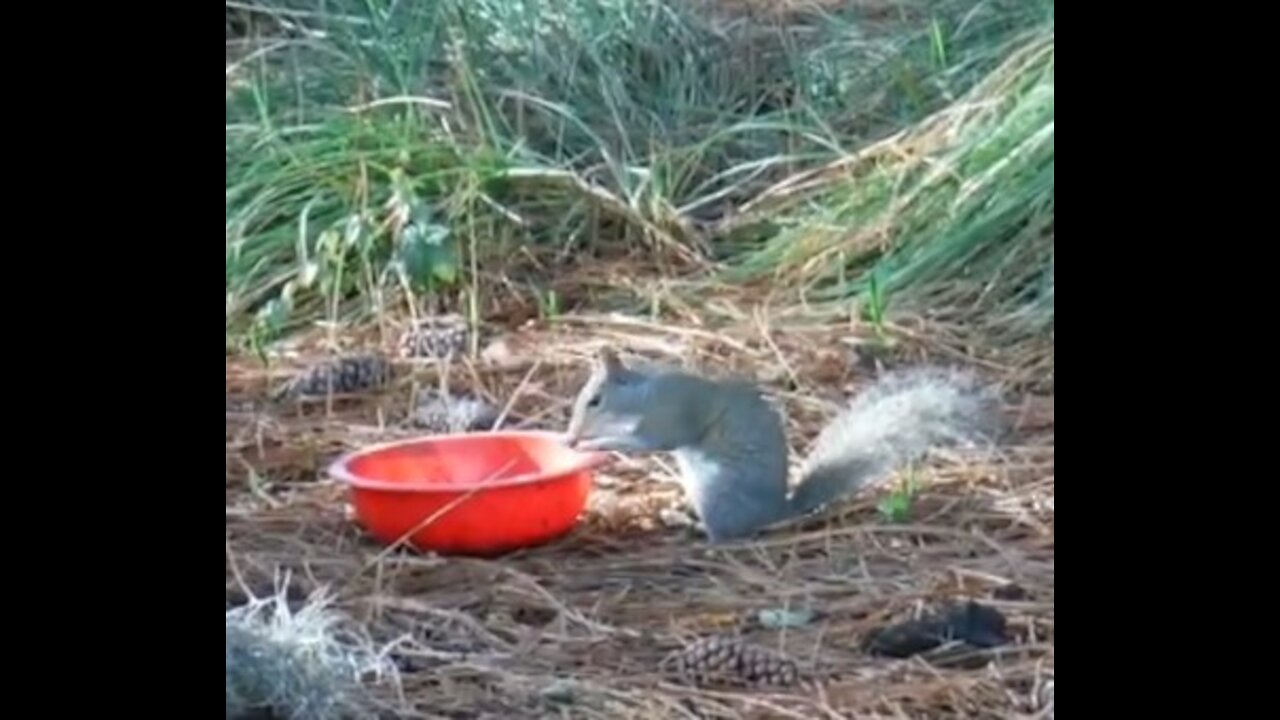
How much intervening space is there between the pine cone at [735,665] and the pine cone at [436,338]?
327 mm

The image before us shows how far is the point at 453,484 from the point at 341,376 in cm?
13

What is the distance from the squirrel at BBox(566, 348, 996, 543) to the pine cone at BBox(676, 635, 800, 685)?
10cm

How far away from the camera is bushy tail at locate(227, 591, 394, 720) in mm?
1948

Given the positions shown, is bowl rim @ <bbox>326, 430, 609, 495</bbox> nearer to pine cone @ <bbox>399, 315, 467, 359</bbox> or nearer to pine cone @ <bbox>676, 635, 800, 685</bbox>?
pine cone @ <bbox>399, 315, 467, 359</bbox>

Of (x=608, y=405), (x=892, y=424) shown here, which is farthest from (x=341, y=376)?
(x=892, y=424)

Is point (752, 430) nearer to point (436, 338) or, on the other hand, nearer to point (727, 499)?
point (727, 499)

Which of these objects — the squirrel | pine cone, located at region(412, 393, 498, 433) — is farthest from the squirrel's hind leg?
pine cone, located at region(412, 393, 498, 433)

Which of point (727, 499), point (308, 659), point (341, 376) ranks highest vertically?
point (341, 376)

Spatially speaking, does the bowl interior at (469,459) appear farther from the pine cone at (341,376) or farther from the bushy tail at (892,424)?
the bushy tail at (892,424)

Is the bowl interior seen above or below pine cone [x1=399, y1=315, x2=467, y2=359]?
below

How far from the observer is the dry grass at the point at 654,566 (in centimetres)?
194

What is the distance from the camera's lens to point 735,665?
1946mm

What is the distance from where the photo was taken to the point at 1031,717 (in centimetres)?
196

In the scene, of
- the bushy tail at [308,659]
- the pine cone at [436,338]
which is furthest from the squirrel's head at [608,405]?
the bushy tail at [308,659]
